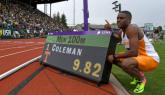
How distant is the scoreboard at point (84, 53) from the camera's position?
25.5 feet

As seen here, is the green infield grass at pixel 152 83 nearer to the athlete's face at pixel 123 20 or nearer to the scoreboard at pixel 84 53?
the scoreboard at pixel 84 53

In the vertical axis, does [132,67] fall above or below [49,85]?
above

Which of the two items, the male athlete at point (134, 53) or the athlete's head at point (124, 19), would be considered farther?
the athlete's head at point (124, 19)

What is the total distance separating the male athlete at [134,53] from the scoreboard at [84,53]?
0.84 feet

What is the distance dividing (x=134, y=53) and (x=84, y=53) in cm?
168

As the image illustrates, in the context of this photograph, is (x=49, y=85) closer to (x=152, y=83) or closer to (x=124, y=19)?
(x=124, y=19)

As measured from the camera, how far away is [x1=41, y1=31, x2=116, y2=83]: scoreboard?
7.77 m

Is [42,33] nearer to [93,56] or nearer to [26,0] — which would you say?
[26,0]

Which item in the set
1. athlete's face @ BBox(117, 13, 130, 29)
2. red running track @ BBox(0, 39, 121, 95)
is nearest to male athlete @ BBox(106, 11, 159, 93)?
athlete's face @ BBox(117, 13, 130, 29)

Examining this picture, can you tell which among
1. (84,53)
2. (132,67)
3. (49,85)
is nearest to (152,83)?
(132,67)

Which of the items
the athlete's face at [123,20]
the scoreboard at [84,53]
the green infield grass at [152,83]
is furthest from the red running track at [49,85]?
the athlete's face at [123,20]

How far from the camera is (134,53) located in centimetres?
715

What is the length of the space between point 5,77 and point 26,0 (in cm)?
5682

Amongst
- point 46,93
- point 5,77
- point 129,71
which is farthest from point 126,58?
point 5,77
